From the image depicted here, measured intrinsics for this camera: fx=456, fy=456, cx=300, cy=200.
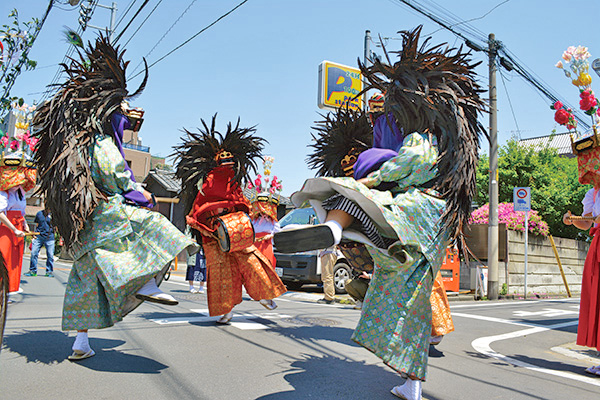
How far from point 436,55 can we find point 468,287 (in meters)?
9.63

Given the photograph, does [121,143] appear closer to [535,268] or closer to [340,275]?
[340,275]

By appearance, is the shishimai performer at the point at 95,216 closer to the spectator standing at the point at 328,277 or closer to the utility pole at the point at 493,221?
the spectator standing at the point at 328,277

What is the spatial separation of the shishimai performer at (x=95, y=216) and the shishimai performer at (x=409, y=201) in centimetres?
144

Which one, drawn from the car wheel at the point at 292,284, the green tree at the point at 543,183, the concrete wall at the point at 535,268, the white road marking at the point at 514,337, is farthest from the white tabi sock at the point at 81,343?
the green tree at the point at 543,183

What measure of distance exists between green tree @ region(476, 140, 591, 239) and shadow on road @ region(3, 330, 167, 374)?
1857 cm

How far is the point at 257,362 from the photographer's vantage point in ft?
12.6

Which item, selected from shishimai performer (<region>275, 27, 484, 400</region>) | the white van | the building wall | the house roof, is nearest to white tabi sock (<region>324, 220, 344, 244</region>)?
shishimai performer (<region>275, 27, 484, 400</region>)

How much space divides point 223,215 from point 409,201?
9.25 ft

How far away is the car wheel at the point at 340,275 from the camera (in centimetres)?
1009

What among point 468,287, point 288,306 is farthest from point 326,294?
point 468,287

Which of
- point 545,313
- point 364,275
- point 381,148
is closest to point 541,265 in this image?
point 545,313

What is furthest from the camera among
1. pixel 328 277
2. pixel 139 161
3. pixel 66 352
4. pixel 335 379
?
pixel 139 161

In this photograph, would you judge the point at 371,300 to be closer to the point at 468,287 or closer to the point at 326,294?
the point at 326,294

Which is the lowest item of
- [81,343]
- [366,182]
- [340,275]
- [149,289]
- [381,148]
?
[81,343]
